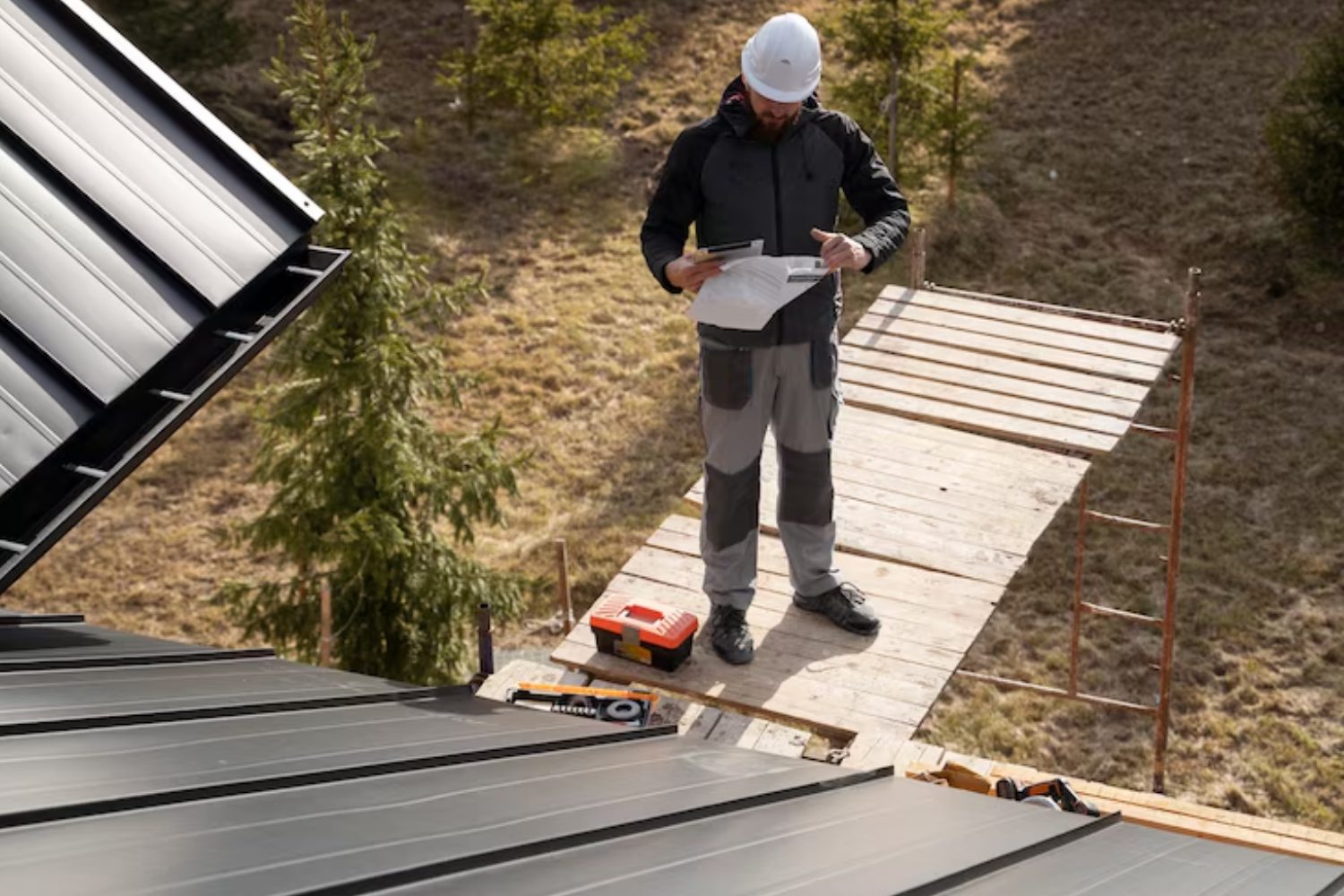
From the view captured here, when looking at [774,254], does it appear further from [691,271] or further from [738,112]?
[738,112]

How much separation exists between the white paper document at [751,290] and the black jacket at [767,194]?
181 mm

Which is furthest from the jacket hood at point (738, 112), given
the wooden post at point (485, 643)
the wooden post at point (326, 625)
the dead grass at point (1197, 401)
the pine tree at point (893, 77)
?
the pine tree at point (893, 77)

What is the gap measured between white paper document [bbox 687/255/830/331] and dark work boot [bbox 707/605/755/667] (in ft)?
3.74

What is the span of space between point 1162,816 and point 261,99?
11.2 m

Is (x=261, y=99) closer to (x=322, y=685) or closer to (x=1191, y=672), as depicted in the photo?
(x=1191, y=672)

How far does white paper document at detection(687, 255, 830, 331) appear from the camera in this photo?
4805 mm

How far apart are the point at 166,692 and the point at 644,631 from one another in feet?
6.50

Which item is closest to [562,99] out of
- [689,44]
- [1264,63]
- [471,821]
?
[689,44]

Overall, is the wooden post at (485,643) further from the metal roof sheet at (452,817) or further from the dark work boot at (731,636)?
the metal roof sheet at (452,817)

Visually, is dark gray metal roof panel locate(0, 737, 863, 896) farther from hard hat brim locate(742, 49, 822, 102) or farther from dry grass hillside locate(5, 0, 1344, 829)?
dry grass hillside locate(5, 0, 1344, 829)

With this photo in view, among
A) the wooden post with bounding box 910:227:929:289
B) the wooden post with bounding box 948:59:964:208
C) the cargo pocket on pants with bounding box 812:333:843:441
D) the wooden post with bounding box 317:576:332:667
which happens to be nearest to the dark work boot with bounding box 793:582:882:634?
the cargo pocket on pants with bounding box 812:333:843:441

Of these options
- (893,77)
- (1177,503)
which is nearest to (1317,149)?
(893,77)

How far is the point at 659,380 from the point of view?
1102 cm

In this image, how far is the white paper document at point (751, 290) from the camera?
15.8ft
